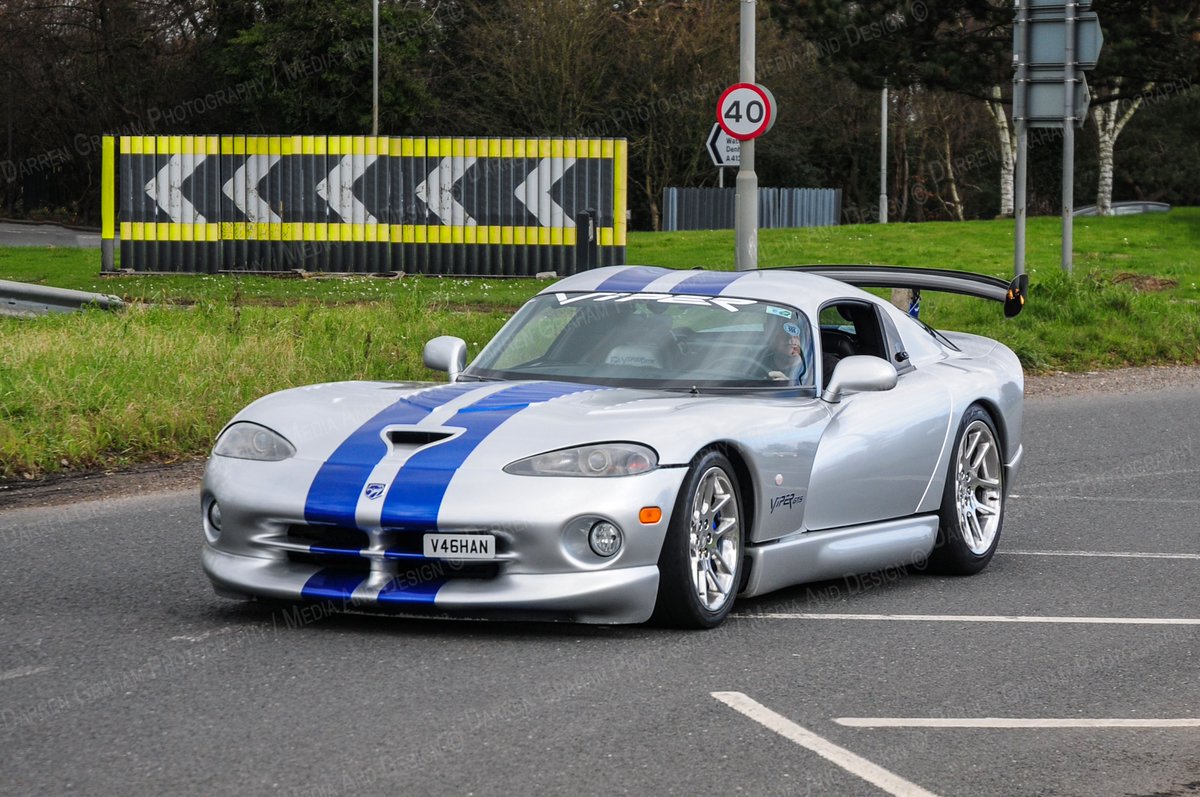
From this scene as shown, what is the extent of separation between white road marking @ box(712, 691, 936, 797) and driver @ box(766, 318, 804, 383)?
2056mm

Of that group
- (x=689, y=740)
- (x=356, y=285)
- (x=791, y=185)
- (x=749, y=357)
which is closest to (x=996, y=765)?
(x=689, y=740)

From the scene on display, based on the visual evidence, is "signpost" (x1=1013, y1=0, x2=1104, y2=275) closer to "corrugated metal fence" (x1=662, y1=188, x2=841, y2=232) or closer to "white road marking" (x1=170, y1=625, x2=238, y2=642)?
"white road marking" (x1=170, y1=625, x2=238, y2=642)

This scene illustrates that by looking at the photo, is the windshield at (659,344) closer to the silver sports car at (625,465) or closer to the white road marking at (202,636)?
the silver sports car at (625,465)

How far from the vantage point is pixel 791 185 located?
63906 mm

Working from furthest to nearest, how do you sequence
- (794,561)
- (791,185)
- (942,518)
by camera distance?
(791,185), (942,518), (794,561)

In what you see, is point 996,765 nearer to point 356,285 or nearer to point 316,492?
point 316,492

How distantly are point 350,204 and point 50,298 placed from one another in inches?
467

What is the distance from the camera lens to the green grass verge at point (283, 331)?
11047mm

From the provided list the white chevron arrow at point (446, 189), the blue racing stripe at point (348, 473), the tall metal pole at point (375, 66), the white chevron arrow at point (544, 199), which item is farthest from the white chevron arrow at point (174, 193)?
the tall metal pole at point (375, 66)

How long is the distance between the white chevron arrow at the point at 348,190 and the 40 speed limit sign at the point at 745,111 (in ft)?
35.0

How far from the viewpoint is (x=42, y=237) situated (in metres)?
40.1

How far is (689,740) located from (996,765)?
797 millimetres

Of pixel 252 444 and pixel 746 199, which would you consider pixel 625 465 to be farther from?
pixel 746 199

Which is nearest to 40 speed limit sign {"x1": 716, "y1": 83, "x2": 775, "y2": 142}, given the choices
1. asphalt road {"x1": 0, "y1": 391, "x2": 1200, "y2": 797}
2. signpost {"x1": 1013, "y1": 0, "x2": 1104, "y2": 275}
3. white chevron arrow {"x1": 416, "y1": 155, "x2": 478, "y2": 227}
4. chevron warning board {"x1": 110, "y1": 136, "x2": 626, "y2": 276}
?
signpost {"x1": 1013, "y1": 0, "x2": 1104, "y2": 275}
